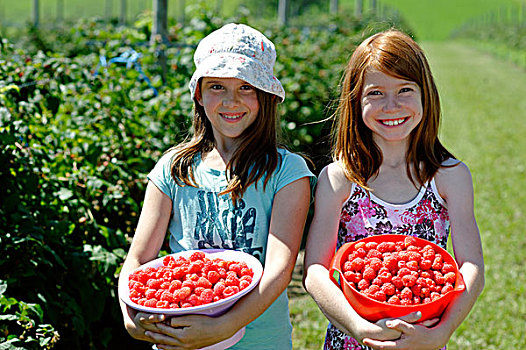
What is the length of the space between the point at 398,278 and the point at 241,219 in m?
0.60

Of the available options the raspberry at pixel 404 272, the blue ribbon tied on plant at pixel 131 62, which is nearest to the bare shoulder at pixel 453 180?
the raspberry at pixel 404 272

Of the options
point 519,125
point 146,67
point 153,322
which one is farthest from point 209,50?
point 519,125

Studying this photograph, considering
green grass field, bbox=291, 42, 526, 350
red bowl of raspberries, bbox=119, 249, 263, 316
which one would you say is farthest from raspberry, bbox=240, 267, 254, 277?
green grass field, bbox=291, 42, 526, 350

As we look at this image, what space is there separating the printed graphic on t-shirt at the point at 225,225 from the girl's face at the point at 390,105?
52 cm

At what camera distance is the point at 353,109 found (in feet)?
6.77

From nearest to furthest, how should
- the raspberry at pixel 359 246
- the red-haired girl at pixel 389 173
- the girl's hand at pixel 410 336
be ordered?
the girl's hand at pixel 410 336 < the raspberry at pixel 359 246 < the red-haired girl at pixel 389 173

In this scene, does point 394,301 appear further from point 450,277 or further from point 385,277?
point 450,277

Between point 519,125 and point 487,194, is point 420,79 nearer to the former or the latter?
point 487,194

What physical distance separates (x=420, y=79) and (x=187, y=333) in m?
1.11

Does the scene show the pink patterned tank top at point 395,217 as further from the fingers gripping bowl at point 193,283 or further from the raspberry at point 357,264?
the fingers gripping bowl at point 193,283

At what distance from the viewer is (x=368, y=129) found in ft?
6.90

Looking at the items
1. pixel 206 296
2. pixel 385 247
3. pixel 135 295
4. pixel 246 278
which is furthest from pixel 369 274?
pixel 135 295

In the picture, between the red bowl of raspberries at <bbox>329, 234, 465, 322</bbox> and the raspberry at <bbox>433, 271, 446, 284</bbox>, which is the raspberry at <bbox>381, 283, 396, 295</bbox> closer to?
the red bowl of raspberries at <bbox>329, 234, 465, 322</bbox>

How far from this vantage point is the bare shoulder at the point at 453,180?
1.94m
